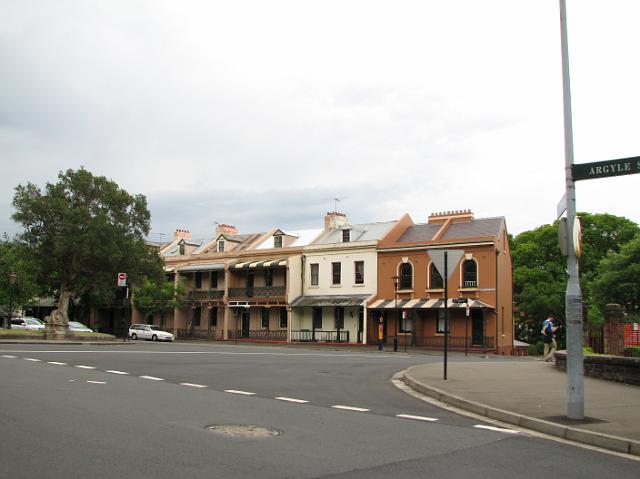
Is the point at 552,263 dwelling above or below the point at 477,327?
above

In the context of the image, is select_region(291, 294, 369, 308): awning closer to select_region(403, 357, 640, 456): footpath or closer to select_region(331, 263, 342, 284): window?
select_region(331, 263, 342, 284): window

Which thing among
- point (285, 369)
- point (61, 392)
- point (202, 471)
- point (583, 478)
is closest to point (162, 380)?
point (61, 392)

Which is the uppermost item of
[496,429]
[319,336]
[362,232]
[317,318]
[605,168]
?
[362,232]

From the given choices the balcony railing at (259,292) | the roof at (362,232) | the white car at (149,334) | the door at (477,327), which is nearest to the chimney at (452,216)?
the roof at (362,232)

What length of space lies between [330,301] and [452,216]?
34.6 ft

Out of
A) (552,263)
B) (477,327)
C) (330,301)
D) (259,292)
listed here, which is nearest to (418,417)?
(477,327)

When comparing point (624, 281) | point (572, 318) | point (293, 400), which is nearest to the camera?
point (572, 318)

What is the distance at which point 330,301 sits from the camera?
4700cm

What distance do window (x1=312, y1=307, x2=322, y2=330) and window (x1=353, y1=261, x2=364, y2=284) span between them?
4102 mm

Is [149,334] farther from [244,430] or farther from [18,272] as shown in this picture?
[244,430]

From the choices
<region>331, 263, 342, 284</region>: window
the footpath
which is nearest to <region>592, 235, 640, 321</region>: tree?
<region>331, 263, 342, 284</region>: window

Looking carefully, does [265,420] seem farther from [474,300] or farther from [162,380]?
[474,300]

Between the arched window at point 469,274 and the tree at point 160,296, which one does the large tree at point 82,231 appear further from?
the arched window at point 469,274

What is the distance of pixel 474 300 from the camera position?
41.2 m
